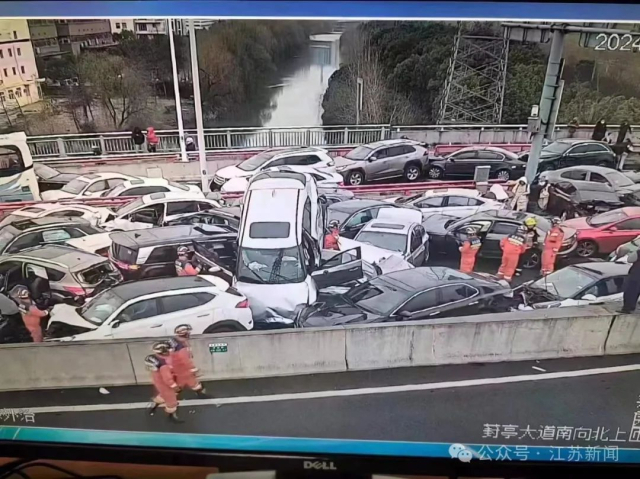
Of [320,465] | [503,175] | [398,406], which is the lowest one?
[320,465]

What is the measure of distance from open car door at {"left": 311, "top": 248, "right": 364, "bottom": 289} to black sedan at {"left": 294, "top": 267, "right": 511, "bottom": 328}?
25 mm

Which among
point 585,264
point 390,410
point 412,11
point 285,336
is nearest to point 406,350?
point 390,410

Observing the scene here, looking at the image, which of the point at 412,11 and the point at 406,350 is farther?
the point at 406,350

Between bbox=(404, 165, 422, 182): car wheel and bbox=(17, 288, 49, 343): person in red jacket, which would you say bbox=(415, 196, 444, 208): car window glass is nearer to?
bbox=(404, 165, 422, 182): car wheel

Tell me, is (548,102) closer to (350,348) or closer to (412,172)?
(412,172)

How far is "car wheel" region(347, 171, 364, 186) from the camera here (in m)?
0.93

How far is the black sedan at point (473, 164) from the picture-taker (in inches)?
35.8

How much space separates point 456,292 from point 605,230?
0.27 m

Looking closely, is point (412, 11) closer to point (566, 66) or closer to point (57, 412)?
point (566, 66)

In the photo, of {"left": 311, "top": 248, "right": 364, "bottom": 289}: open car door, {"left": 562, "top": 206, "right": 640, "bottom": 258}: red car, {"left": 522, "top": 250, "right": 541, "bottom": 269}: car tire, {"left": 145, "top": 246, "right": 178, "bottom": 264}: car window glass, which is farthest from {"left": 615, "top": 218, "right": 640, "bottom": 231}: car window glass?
{"left": 145, "top": 246, "right": 178, "bottom": 264}: car window glass

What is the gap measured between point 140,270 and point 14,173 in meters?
0.27

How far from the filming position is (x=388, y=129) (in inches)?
35.5

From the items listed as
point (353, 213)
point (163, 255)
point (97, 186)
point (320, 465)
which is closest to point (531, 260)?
point (353, 213)

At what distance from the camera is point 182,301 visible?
963mm
